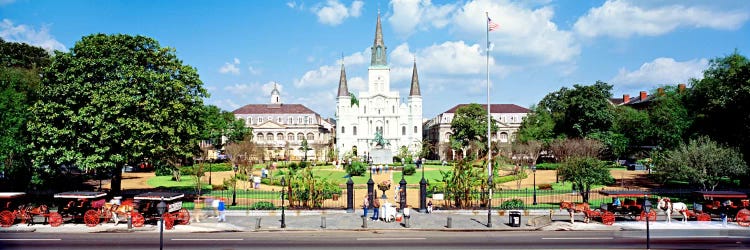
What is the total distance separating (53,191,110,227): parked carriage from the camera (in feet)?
70.1

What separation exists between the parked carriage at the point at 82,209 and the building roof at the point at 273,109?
8827 cm

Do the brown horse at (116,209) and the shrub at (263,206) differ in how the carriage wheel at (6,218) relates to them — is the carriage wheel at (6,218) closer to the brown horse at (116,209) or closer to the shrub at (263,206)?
the brown horse at (116,209)

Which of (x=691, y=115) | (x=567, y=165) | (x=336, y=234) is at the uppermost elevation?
(x=691, y=115)

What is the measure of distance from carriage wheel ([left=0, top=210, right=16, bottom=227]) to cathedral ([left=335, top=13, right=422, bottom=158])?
267 feet

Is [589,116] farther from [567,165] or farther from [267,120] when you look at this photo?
[267,120]

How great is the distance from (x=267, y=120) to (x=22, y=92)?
7698cm

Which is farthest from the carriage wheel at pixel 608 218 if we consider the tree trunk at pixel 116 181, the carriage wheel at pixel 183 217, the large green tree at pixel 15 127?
the large green tree at pixel 15 127

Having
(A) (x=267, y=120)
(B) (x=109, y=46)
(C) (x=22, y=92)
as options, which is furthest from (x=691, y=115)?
(A) (x=267, y=120)

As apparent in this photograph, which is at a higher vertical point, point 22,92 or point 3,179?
point 22,92

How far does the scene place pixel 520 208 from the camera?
2584 centimetres

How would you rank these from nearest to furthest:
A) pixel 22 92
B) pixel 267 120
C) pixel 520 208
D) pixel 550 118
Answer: pixel 520 208
pixel 22 92
pixel 550 118
pixel 267 120

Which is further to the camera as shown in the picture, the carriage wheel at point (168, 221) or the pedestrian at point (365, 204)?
the pedestrian at point (365, 204)

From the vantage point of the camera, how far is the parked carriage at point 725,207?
71.5 ft

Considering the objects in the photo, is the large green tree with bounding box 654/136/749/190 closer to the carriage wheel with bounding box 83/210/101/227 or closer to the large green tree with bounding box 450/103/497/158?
the carriage wheel with bounding box 83/210/101/227
